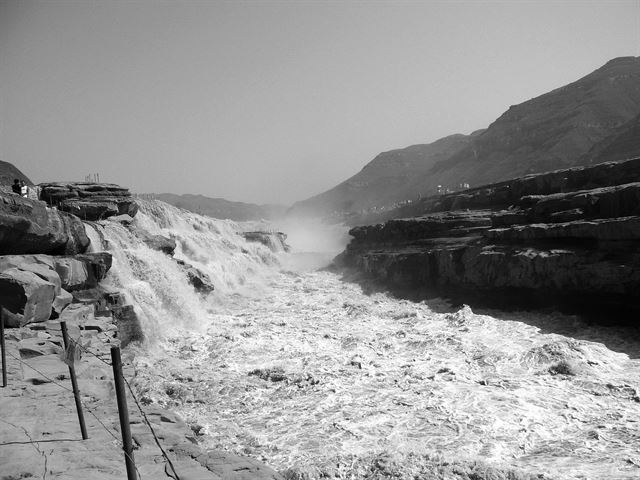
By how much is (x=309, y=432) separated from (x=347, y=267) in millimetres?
24827

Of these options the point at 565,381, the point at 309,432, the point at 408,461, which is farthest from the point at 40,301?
the point at 565,381

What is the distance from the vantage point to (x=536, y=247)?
1869 cm

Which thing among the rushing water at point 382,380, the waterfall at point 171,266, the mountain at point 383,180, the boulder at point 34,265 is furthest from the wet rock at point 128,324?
the mountain at point 383,180

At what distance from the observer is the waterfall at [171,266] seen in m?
16.3

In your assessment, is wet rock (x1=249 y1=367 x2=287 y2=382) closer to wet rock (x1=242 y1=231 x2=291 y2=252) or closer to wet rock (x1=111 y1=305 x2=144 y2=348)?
wet rock (x1=111 y1=305 x2=144 y2=348)

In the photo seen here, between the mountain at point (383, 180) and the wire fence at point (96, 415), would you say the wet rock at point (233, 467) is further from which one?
the mountain at point (383, 180)

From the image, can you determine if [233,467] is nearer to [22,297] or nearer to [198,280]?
[22,297]

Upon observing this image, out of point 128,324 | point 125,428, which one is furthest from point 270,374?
point 125,428

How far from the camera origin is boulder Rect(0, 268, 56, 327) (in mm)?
9391

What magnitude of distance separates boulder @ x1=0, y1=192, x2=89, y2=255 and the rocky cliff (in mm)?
17953

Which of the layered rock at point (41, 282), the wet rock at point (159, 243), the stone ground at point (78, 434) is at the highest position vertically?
the wet rock at point (159, 243)

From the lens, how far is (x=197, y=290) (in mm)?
20672

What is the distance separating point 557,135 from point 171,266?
78.1 meters

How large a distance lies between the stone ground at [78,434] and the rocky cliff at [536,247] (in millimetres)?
15961
